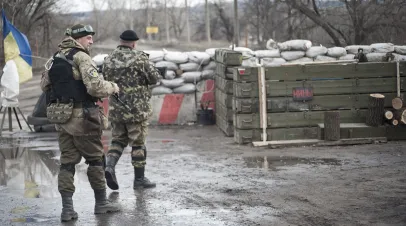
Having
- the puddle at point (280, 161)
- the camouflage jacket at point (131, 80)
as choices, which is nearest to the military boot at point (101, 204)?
the camouflage jacket at point (131, 80)

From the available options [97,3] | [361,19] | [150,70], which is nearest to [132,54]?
[150,70]

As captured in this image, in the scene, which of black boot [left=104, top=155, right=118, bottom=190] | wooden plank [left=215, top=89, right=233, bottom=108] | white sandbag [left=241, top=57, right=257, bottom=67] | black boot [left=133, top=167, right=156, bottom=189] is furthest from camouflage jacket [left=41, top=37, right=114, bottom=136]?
white sandbag [left=241, top=57, right=257, bottom=67]

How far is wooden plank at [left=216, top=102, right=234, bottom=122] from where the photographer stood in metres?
13.1

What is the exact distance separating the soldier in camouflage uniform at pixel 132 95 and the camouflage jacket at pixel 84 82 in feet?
4.70

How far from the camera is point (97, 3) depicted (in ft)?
260

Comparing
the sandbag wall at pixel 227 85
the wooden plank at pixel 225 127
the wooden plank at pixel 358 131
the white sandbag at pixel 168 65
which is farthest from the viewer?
the white sandbag at pixel 168 65

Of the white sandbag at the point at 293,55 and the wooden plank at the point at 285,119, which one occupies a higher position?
the white sandbag at the point at 293,55

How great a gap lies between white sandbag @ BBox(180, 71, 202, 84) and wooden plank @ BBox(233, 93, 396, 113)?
3651 millimetres

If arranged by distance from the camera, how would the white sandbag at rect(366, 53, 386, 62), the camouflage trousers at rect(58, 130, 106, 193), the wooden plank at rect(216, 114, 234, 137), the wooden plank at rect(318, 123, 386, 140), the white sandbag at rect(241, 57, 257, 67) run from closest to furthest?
1. the camouflage trousers at rect(58, 130, 106, 193)
2. the wooden plank at rect(318, 123, 386, 140)
3. the wooden plank at rect(216, 114, 234, 137)
4. the white sandbag at rect(241, 57, 257, 67)
5. the white sandbag at rect(366, 53, 386, 62)

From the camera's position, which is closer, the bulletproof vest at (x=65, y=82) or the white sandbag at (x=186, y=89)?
the bulletproof vest at (x=65, y=82)

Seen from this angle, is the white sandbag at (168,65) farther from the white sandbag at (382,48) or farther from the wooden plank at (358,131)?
the wooden plank at (358,131)

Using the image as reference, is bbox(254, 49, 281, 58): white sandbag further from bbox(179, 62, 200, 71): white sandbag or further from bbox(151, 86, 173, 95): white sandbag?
bbox(151, 86, 173, 95): white sandbag

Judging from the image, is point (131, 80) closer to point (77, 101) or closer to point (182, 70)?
point (77, 101)

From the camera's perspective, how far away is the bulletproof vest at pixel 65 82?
6.88 m
